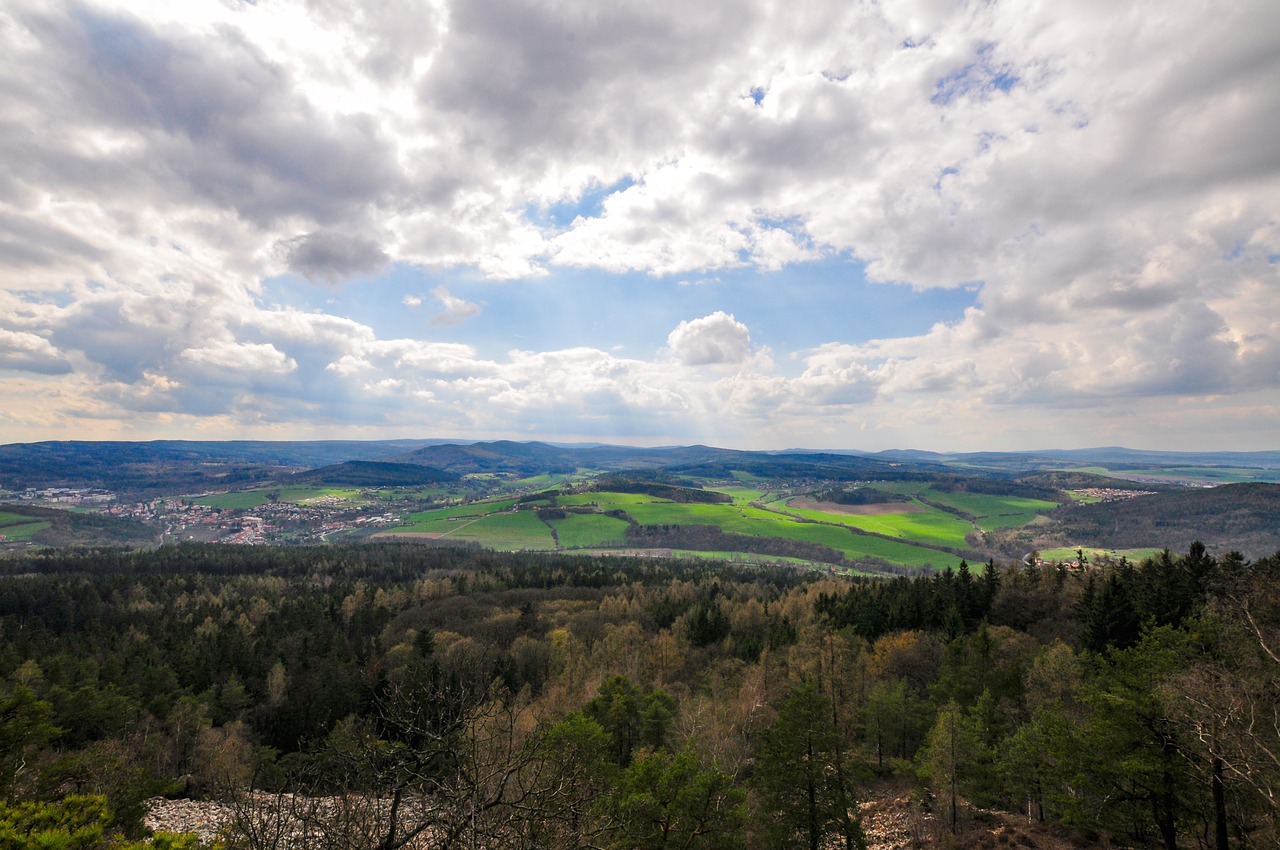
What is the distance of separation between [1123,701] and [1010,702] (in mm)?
21664

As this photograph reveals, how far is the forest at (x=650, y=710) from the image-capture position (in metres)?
13.6

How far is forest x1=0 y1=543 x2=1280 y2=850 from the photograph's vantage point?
13648mm

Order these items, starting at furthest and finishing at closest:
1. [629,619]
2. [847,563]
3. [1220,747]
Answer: [847,563], [629,619], [1220,747]

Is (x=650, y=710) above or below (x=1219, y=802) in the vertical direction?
below

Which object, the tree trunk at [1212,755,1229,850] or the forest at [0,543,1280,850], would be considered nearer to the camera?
the forest at [0,543,1280,850]

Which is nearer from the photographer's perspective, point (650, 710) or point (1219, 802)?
point (1219, 802)

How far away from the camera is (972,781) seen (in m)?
30.5

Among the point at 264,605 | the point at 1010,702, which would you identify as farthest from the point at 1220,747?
the point at 264,605

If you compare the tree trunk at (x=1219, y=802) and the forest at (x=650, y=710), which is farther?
the tree trunk at (x=1219, y=802)

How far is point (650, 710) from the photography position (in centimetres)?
3309

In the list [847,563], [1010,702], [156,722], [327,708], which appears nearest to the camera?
[1010,702]

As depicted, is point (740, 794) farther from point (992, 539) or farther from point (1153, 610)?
point (992, 539)

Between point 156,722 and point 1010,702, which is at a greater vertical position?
point 1010,702

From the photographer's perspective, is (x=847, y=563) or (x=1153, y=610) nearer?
(x=1153, y=610)
